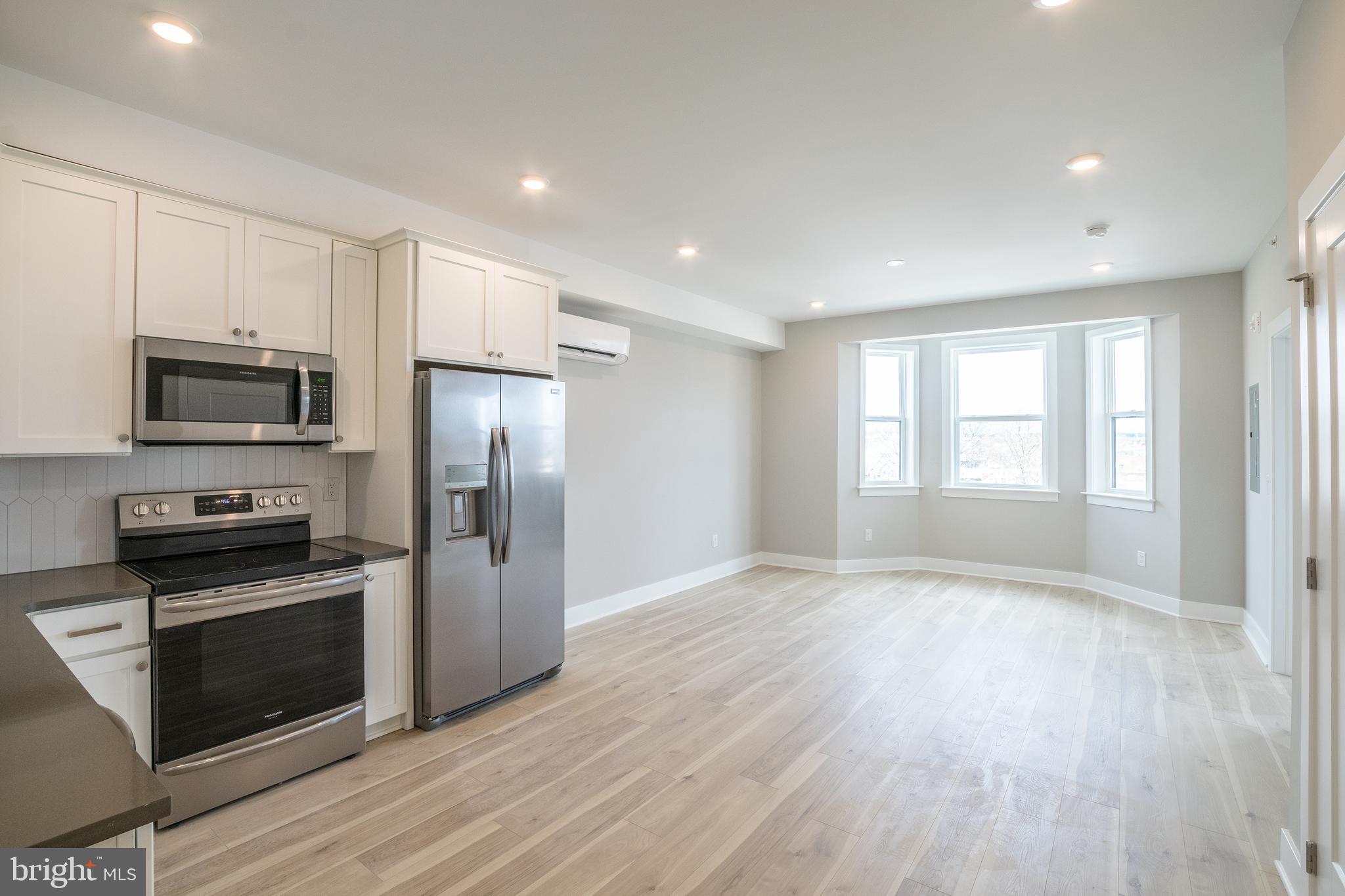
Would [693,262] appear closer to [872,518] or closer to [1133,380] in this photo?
[872,518]

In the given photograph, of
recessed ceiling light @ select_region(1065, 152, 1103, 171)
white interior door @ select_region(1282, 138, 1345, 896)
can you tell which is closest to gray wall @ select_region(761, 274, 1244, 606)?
recessed ceiling light @ select_region(1065, 152, 1103, 171)

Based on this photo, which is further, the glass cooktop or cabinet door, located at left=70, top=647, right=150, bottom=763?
the glass cooktop

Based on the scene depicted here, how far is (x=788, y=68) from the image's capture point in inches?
90.7

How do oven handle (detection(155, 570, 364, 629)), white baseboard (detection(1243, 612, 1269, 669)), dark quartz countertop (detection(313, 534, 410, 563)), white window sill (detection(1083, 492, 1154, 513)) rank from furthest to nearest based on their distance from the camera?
white window sill (detection(1083, 492, 1154, 513)) < white baseboard (detection(1243, 612, 1269, 669)) < dark quartz countertop (detection(313, 534, 410, 563)) < oven handle (detection(155, 570, 364, 629))

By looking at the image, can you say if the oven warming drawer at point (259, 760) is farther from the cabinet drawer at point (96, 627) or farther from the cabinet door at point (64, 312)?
the cabinet door at point (64, 312)

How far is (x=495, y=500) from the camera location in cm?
334

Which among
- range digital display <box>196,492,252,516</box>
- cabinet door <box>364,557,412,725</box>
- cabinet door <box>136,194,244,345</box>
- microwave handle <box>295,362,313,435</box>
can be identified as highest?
cabinet door <box>136,194,244,345</box>

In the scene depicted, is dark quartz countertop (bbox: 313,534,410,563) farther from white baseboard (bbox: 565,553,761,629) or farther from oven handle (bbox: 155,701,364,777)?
white baseboard (bbox: 565,553,761,629)

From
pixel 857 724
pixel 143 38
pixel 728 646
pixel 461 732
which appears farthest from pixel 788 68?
pixel 728 646

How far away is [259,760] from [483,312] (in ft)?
7.29

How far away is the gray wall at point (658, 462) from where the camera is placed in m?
5.01

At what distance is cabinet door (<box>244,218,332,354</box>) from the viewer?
2.82 meters

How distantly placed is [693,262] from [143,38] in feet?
10.6

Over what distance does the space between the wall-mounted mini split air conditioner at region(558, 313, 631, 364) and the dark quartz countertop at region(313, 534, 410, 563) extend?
1.86 meters
